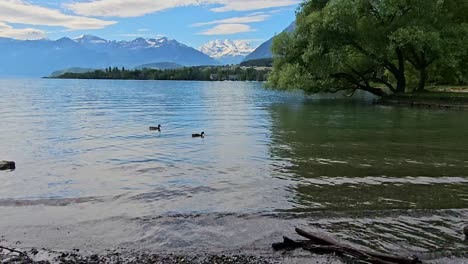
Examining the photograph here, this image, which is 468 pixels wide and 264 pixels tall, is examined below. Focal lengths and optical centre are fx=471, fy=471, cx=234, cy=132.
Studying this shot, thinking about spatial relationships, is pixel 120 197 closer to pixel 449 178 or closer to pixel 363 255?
pixel 363 255

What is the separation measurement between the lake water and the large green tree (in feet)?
88.5

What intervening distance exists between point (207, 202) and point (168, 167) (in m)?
6.06

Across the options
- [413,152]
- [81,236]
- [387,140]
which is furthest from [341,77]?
[81,236]

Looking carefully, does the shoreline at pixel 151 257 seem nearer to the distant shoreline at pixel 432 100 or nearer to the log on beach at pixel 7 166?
the log on beach at pixel 7 166

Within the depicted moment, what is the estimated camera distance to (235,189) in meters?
15.9

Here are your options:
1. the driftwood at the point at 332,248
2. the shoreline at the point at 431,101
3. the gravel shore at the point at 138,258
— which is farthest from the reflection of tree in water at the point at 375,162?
the shoreline at the point at 431,101

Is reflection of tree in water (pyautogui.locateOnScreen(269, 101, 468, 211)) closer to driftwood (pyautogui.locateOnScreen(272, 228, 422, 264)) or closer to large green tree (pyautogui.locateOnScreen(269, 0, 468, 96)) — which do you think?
driftwood (pyautogui.locateOnScreen(272, 228, 422, 264))

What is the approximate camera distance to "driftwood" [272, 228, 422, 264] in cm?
861

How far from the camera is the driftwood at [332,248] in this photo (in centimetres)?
861

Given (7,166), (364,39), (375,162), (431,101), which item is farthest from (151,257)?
(364,39)

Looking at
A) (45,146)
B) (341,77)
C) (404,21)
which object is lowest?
(45,146)

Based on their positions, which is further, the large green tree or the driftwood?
the large green tree

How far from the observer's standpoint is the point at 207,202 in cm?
1420

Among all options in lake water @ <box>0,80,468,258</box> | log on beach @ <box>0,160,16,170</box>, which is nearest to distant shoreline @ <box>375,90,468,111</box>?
lake water @ <box>0,80,468,258</box>
